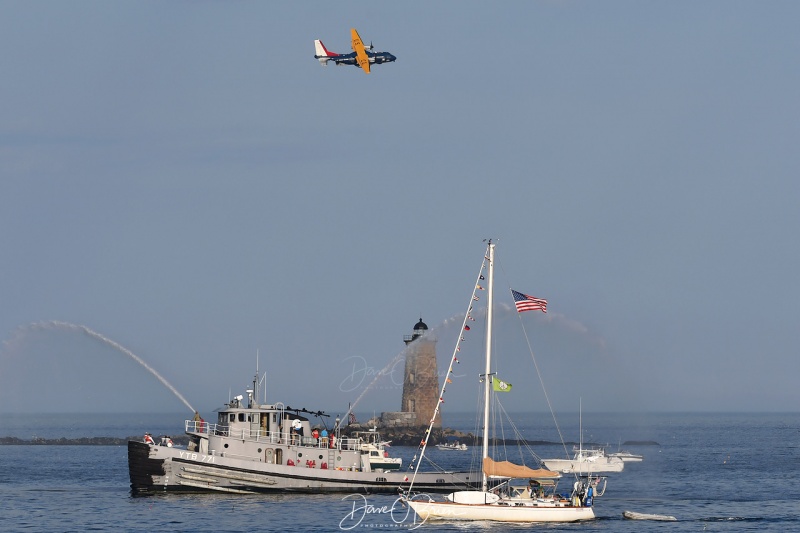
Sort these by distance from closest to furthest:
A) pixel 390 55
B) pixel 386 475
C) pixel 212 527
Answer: pixel 212 527 → pixel 386 475 → pixel 390 55

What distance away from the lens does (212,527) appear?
58.2 m

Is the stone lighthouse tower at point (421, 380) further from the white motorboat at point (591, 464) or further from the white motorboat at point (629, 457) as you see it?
the white motorboat at point (591, 464)

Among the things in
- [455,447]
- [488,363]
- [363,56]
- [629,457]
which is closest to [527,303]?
[488,363]

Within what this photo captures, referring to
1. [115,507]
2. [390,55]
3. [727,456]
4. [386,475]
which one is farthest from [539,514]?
[727,456]

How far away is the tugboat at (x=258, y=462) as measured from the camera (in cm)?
6931

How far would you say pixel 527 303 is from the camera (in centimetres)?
6212

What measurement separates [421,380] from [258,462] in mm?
89215

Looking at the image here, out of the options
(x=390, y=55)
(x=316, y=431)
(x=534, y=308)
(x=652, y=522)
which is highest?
(x=390, y=55)

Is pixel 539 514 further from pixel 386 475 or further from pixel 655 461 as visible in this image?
pixel 655 461

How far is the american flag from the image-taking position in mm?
→ 62062

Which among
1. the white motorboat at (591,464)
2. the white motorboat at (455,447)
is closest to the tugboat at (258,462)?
the white motorboat at (591,464)

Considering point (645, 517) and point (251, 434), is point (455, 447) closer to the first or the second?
point (251, 434)

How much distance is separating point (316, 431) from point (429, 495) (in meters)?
9.60

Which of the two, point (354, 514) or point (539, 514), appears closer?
point (539, 514)
